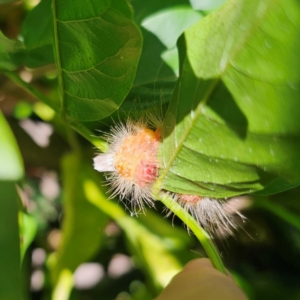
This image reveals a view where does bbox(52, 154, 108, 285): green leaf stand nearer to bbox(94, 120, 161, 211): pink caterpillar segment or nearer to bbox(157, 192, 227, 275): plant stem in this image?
bbox(94, 120, 161, 211): pink caterpillar segment

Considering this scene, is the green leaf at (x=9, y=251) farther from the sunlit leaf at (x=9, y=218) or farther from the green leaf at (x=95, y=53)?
the green leaf at (x=95, y=53)

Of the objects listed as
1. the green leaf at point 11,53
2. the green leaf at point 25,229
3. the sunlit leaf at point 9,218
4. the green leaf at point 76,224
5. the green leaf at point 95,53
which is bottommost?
the green leaf at point 76,224

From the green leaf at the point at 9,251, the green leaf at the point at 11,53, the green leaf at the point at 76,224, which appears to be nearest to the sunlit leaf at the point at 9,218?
the green leaf at the point at 9,251

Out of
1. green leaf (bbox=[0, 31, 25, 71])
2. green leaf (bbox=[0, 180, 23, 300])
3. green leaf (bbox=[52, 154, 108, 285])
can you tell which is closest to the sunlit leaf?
green leaf (bbox=[0, 180, 23, 300])

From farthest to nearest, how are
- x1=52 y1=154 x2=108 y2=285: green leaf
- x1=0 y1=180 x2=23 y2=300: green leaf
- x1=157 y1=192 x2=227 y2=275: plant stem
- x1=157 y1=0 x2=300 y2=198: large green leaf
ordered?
1. x1=52 y1=154 x2=108 y2=285: green leaf
2. x1=0 y1=180 x2=23 y2=300: green leaf
3. x1=157 y1=192 x2=227 y2=275: plant stem
4. x1=157 y1=0 x2=300 y2=198: large green leaf

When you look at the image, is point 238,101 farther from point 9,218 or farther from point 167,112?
point 9,218

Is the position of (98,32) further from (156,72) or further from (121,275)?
(121,275)

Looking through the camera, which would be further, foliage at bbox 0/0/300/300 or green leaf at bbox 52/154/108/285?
green leaf at bbox 52/154/108/285

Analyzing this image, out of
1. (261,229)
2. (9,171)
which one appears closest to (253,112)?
(9,171)
